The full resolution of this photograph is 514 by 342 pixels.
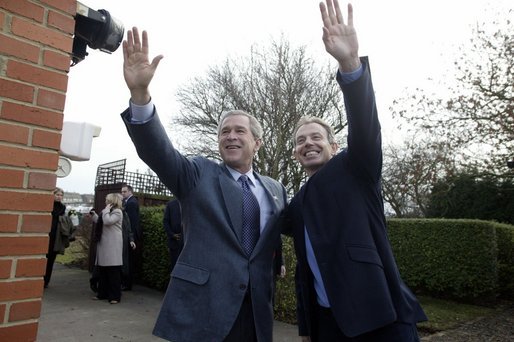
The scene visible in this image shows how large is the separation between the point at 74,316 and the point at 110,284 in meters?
1.06

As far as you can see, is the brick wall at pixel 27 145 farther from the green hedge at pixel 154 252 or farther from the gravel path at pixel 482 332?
the green hedge at pixel 154 252

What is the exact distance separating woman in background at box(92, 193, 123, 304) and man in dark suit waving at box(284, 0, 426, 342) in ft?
17.3

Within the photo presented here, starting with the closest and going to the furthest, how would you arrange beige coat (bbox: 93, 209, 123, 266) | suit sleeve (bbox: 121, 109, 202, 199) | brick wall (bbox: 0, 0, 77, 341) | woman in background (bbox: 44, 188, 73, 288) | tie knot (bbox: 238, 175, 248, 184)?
Result: 1. brick wall (bbox: 0, 0, 77, 341)
2. suit sleeve (bbox: 121, 109, 202, 199)
3. tie knot (bbox: 238, 175, 248, 184)
4. beige coat (bbox: 93, 209, 123, 266)
5. woman in background (bbox: 44, 188, 73, 288)

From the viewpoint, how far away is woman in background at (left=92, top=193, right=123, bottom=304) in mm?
6688

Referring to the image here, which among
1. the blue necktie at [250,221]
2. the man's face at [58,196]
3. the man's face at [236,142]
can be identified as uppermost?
the man's face at [236,142]

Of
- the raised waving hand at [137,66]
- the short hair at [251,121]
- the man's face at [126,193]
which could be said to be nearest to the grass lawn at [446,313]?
the short hair at [251,121]

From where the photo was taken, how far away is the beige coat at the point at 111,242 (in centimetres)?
668

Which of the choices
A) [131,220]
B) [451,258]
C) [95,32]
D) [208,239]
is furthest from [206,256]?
[451,258]

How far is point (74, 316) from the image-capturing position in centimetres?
569

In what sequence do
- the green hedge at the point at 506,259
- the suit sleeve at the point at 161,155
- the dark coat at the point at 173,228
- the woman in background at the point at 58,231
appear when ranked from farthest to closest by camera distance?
the green hedge at the point at 506,259 → the woman in background at the point at 58,231 → the dark coat at the point at 173,228 → the suit sleeve at the point at 161,155

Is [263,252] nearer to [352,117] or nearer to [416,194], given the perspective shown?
[352,117]

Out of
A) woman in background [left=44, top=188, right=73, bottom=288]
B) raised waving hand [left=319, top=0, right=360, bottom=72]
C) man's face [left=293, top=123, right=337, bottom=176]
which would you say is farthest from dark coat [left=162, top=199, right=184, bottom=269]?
raised waving hand [left=319, top=0, right=360, bottom=72]

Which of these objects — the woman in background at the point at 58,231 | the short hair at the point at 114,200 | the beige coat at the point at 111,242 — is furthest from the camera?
the woman in background at the point at 58,231

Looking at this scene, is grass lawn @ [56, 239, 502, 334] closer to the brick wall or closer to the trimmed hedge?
the trimmed hedge
